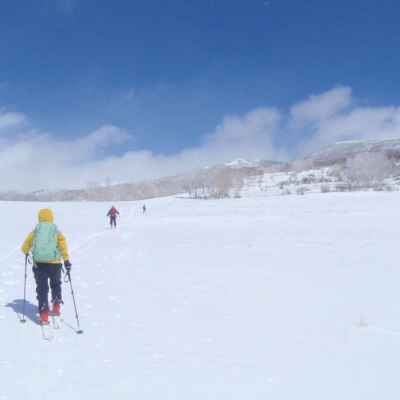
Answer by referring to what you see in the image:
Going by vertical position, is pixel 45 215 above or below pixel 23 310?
above

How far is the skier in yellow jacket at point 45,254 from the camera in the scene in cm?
564

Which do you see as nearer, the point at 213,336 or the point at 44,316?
the point at 213,336

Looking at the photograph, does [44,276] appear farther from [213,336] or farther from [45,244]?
[213,336]

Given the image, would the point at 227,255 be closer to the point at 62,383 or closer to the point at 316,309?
the point at 316,309

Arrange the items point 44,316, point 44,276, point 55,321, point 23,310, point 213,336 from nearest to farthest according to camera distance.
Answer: point 213,336 < point 44,316 < point 44,276 < point 55,321 < point 23,310

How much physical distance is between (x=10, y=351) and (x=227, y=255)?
29.6 ft

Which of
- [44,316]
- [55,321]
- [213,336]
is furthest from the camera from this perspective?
[55,321]

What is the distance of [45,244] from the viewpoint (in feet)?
18.6

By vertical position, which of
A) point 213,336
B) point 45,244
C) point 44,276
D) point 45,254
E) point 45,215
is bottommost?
point 213,336

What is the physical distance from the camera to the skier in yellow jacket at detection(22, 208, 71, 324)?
564cm

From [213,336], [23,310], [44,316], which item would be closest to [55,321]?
[44,316]

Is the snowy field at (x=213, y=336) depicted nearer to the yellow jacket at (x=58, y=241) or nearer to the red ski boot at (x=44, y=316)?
the red ski boot at (x=44, y=316)

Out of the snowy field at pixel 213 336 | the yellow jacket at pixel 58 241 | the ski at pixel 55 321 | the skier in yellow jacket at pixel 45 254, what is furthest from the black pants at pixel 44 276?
the snowy field at pixel 213 336

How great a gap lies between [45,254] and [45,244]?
148 millimetres
